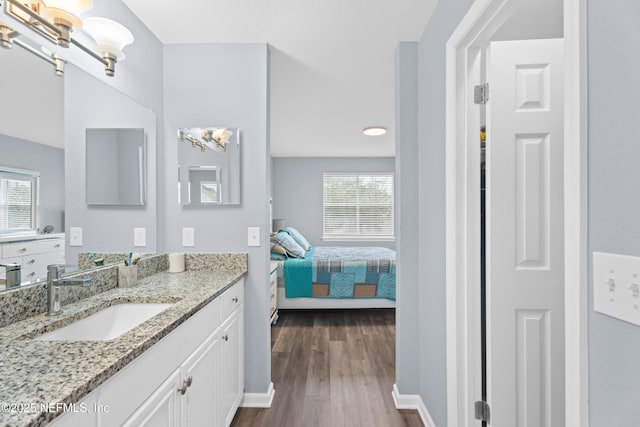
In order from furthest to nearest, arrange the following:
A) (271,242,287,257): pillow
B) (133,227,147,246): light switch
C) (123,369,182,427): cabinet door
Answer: (271,242,287,257): pillow < (133,227,147,246): light switch < (123,369,182,427): cabinet door

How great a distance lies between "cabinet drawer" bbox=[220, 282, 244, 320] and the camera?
1.82 m

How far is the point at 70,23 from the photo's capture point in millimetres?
1366

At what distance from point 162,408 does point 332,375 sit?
177cm

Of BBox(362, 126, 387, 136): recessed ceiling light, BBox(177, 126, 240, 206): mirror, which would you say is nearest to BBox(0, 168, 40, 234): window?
BBox(177, 126, 240, 206): mirror

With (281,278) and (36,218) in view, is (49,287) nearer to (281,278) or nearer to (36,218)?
(36,218)

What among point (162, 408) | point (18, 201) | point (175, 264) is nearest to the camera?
point (162, 408)

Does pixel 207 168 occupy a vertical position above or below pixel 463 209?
above

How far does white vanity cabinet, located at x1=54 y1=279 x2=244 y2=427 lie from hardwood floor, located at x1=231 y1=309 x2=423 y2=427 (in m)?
0.40

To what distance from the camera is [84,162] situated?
63.6 inches

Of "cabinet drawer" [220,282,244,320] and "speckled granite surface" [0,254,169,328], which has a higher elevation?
"speckled granite surface" [0,254,169,328]

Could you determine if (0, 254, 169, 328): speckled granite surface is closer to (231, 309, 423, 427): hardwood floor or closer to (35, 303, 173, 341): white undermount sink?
(35, 303, 173, 341): white undermount sink

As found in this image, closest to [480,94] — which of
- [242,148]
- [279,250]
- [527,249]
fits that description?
[527,249]

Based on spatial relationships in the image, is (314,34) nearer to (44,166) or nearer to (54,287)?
(44,166)

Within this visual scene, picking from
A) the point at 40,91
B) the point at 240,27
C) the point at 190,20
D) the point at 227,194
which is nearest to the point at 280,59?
the point at 240,27
